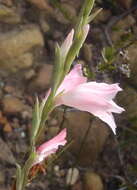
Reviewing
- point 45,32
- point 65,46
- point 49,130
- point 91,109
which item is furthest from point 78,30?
point 45,32

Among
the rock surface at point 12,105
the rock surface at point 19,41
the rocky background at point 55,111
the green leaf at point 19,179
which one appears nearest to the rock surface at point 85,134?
the rocky background at point 55,111

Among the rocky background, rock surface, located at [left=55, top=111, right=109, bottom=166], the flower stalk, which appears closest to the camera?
the flower stalk

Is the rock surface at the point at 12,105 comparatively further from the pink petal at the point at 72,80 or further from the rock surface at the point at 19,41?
the pink petal at the point at 72,80

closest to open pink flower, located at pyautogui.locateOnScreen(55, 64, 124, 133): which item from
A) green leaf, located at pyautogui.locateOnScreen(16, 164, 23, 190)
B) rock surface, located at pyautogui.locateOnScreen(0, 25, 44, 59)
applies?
green leaf, located at pyautogui.locateOnScreen(16, 164, 23, 190)

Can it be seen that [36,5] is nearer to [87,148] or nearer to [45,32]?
[45,32]

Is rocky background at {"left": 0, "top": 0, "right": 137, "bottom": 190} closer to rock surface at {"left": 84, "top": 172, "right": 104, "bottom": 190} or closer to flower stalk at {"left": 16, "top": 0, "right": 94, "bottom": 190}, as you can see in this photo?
rock surface at {"left": 84, "top": 172, "right": 104, "bottom": 190}

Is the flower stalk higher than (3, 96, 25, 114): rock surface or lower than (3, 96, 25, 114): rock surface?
higher

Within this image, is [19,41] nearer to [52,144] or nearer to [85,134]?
[85,134]

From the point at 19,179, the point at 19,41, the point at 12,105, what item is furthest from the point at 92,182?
the point at 19,179

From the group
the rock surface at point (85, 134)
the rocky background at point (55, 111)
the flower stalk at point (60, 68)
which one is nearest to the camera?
the flower stalk at point (60, 68)
